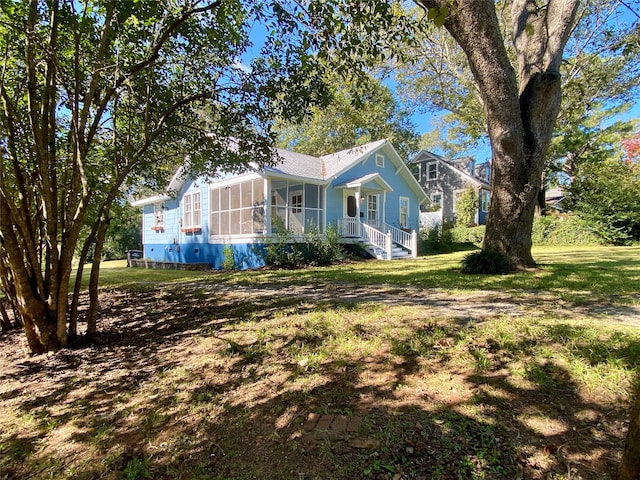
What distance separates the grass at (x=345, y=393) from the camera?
1973mm

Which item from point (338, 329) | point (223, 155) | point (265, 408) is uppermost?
point (223, 155)

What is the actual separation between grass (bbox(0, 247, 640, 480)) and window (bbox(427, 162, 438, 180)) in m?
25.5

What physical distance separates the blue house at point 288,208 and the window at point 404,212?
2.3 inches

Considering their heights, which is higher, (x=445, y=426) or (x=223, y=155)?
(x=223, y=155)

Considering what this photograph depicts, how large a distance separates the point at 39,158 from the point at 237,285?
4.29 meters

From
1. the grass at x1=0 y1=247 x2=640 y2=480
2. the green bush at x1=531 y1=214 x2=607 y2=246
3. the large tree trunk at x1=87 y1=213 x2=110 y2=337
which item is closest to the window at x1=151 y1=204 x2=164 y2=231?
the grass at x1=0 y1=247 x2=640 y2=480

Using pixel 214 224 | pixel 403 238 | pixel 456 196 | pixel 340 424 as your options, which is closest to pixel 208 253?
pixel 214 224

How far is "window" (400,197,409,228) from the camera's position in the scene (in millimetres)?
19547

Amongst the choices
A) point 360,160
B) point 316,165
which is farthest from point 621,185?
point 316,165

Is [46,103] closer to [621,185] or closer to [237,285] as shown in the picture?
[237,285]

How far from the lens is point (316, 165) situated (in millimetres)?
16750

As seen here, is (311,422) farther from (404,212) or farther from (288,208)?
(404,212)

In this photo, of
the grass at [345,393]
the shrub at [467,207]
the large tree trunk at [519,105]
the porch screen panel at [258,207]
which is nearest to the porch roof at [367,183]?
the porch screen panel at [258,207]

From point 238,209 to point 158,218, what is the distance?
26.4 ft
